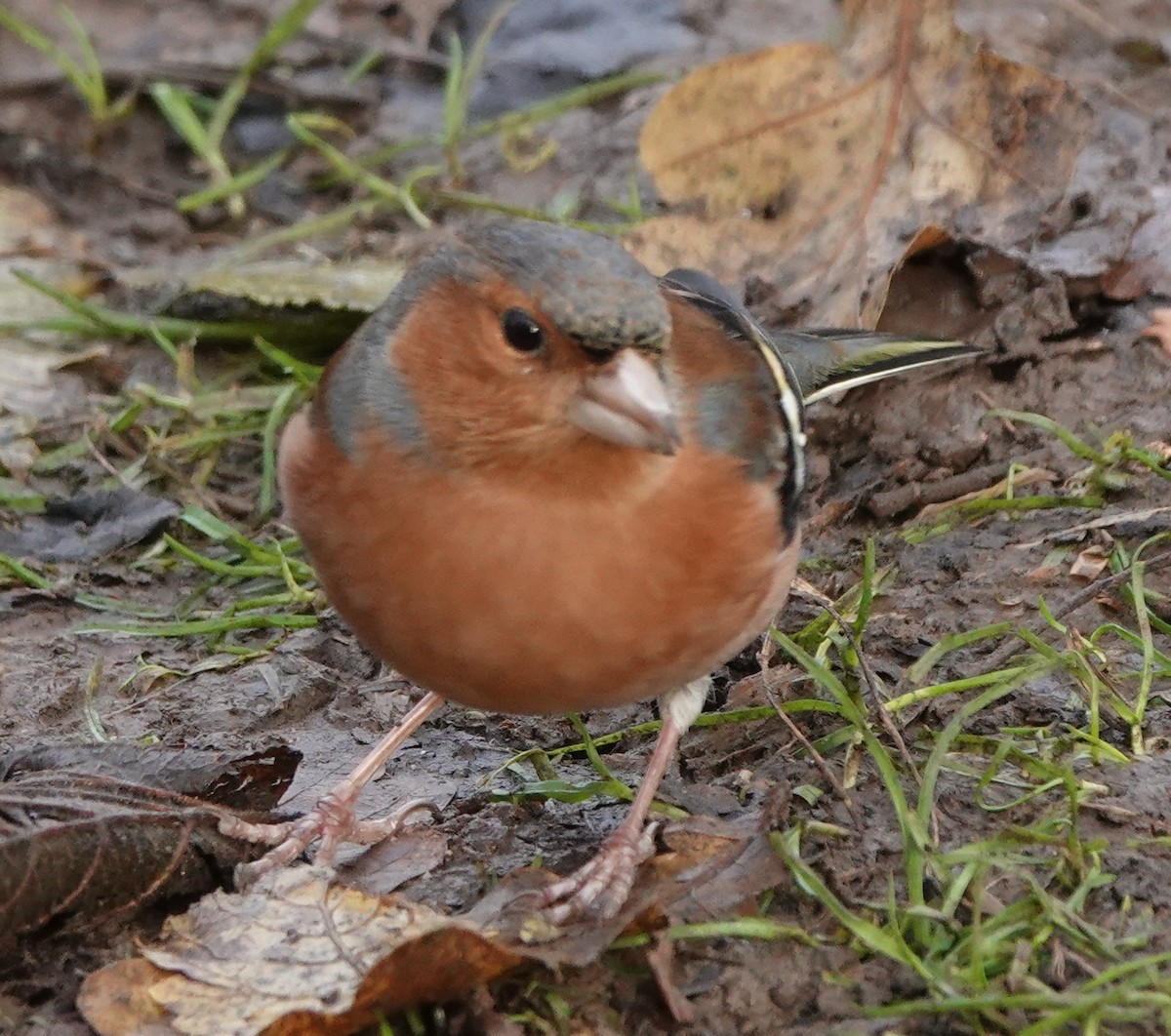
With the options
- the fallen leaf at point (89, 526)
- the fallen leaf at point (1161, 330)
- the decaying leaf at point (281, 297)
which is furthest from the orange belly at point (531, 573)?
the decaying leaf at point (281, 297)

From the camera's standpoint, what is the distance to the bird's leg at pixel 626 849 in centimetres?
266

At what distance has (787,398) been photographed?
3416mm

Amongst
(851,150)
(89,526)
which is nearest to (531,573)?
(89,526)

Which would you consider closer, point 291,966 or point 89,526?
point 291,966

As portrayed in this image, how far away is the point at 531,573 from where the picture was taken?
2.61 meters

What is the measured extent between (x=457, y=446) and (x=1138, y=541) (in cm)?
160

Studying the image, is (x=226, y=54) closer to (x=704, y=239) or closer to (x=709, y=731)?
(x=704, y=239)

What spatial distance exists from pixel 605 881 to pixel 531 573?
0.53 metres

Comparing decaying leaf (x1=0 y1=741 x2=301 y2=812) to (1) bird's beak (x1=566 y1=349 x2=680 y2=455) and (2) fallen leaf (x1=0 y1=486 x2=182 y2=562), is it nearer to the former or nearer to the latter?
(1) bird's beak (x1=566 y1=349 x2=680 y2=455)

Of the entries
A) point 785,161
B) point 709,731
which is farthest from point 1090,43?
point 709,731

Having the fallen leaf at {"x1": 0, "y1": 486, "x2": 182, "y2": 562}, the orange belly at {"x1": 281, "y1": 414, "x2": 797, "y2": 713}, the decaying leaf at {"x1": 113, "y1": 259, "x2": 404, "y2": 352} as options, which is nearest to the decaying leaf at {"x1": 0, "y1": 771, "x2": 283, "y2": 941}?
the orange belly at {"x1": 281, "y1": 414, "x2": 797, "y2": 713}

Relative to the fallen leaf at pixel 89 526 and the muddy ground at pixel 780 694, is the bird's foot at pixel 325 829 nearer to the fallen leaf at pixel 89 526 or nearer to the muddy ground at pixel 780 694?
the muddy ground at pixel 780 694

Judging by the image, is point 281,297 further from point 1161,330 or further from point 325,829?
point 1161,330

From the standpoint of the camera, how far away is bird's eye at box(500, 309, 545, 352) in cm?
258
